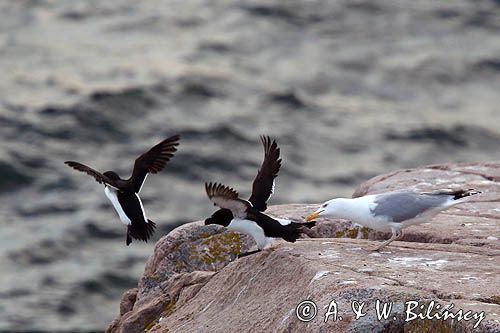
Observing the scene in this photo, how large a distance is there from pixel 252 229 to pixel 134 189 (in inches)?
67.2

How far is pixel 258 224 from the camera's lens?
22.2ft

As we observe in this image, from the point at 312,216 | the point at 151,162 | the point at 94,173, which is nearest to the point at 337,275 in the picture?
the point at 312,216

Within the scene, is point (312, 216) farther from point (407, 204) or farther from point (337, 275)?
point (337, 275)

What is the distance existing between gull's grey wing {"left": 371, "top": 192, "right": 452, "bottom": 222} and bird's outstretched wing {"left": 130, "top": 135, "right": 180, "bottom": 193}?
6.79ft

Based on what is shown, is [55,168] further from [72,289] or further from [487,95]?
[487,95]

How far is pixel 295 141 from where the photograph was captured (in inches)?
709

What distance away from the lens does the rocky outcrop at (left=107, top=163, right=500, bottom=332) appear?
5488 millimetres

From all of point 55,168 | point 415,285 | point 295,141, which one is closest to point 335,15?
point 295,141

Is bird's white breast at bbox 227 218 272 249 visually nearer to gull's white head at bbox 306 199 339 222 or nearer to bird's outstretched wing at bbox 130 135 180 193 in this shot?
gull's white head at bbox 306 199 339 222

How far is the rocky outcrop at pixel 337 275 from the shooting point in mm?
5488

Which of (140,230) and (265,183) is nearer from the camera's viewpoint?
(265,183)

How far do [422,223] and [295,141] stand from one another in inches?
431

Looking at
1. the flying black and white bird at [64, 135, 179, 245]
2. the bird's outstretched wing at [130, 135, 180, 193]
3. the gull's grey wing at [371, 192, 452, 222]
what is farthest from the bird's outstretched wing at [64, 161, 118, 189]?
the gull's grey wing at [371, 192, 452, 222]

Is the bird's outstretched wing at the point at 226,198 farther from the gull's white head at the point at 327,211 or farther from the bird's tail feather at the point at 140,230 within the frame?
the bird's tail feather at the point at 140,230
